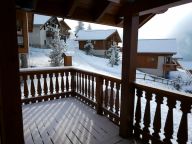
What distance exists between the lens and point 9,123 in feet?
4.79

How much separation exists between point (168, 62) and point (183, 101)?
22.5 meters

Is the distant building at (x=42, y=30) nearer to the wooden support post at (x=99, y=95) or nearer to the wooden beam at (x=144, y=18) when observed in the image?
the wooden support post at (x=99, y=95)

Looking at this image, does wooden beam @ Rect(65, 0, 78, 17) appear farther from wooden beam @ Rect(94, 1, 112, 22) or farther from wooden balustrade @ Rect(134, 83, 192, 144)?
wooden balustrade @ Rect(134, 83, 192, 144)

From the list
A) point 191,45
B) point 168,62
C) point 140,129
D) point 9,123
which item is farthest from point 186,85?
point 191,45

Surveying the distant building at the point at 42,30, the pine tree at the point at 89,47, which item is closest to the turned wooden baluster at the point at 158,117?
the distant building at the point at 42,30

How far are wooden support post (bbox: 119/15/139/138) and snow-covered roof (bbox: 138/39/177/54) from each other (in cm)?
2114

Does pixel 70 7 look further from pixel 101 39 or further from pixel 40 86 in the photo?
Result: pixel 101 39

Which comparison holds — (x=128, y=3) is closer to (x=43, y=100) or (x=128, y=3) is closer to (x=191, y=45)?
(x=43, y=100)

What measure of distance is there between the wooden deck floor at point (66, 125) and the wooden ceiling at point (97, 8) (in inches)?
80.4

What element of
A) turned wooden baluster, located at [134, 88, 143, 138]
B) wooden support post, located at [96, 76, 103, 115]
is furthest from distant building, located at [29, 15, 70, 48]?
turned wooden baluster, located at [134, 88, 143, 138]

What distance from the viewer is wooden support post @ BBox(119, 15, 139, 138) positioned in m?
2.75

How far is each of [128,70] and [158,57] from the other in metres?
21.3

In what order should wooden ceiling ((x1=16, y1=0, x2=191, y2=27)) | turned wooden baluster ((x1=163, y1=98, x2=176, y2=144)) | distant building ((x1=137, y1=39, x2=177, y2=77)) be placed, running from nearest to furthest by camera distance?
turned wooden baluster ((x1=163, y1=98, x2=176, y2=144)) < wooden ceiling ((x1=16, y1=0, x2=191, y2=27)) < distant building ((x1=137, y1=39, x2=177, y2=77))

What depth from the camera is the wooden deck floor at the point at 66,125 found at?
2.95 metres
